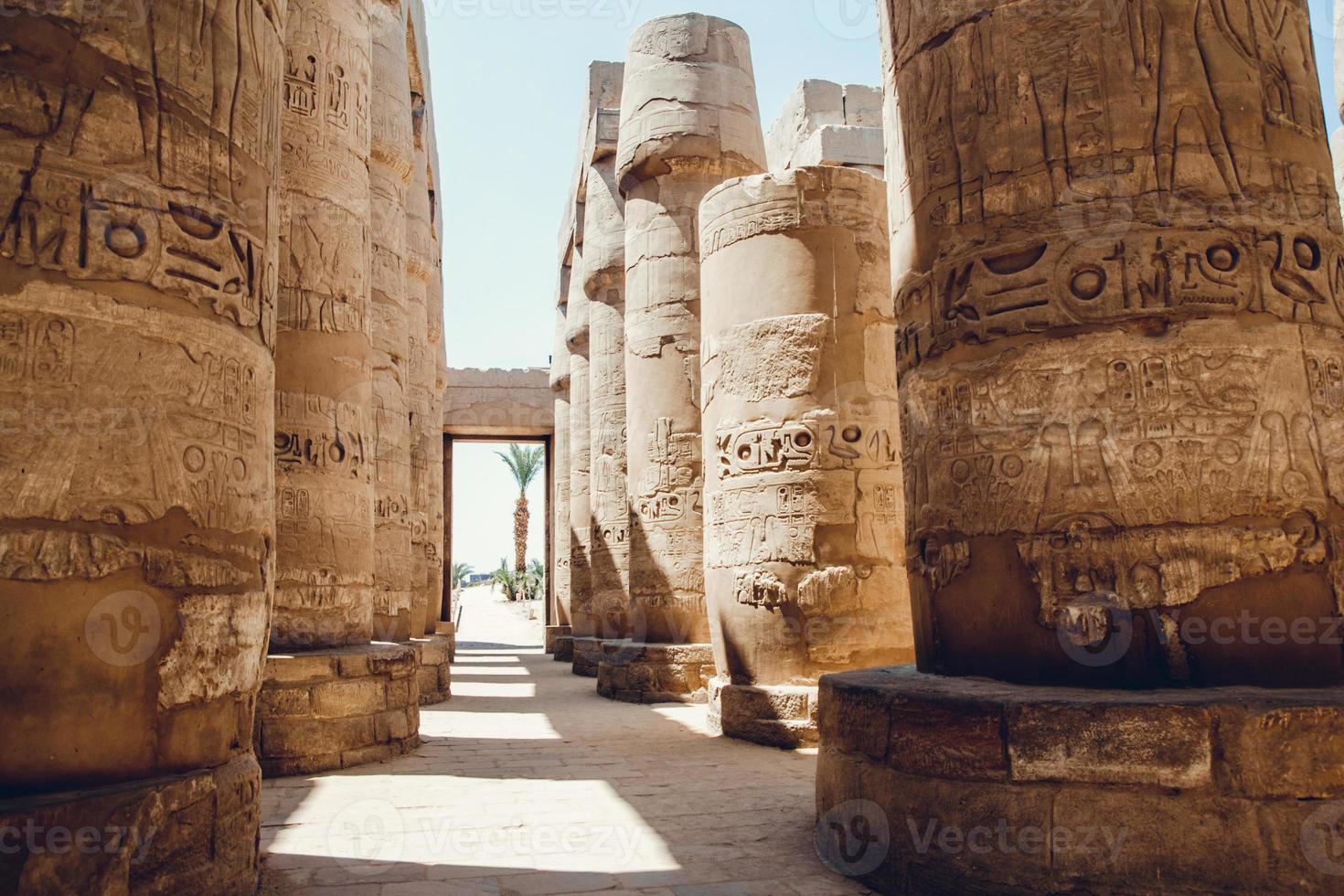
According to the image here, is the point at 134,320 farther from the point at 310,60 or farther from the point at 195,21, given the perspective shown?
the point at 310,60

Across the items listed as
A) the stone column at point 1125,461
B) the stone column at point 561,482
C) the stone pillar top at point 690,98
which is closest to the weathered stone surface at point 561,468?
the stone column at point 561,482

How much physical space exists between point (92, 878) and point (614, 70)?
1550 centimetres

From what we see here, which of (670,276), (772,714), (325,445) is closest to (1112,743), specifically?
(772,714)

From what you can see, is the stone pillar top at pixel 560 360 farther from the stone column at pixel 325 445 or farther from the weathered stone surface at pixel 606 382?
the stone column at pixel 325 445

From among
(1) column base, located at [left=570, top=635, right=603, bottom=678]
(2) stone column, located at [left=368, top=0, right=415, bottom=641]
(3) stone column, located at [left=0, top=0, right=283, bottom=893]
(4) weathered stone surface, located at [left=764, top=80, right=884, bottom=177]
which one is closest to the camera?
(3) stone column, located at [left=0, top=0, right=283, bottom=893]

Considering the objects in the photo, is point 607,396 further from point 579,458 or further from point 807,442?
point 807,442

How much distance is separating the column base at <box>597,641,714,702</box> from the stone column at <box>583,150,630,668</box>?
269 cm

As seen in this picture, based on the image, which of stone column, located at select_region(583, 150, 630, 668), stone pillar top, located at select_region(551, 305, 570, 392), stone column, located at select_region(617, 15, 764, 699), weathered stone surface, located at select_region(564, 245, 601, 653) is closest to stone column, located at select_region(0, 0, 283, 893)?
stone column, located at select_region(617, 15, 764, 699)

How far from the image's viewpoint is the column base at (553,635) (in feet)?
58.3

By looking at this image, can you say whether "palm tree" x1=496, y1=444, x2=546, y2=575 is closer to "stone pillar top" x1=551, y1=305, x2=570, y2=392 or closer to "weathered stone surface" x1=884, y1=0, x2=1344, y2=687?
"stone pillar top" x1=551, y1=305, x2=570, y2=392

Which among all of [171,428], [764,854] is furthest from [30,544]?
[764,854]

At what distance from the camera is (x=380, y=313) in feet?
31.7

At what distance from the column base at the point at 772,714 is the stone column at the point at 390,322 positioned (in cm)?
368

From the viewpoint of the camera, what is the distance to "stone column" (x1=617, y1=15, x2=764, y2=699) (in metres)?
10.6
